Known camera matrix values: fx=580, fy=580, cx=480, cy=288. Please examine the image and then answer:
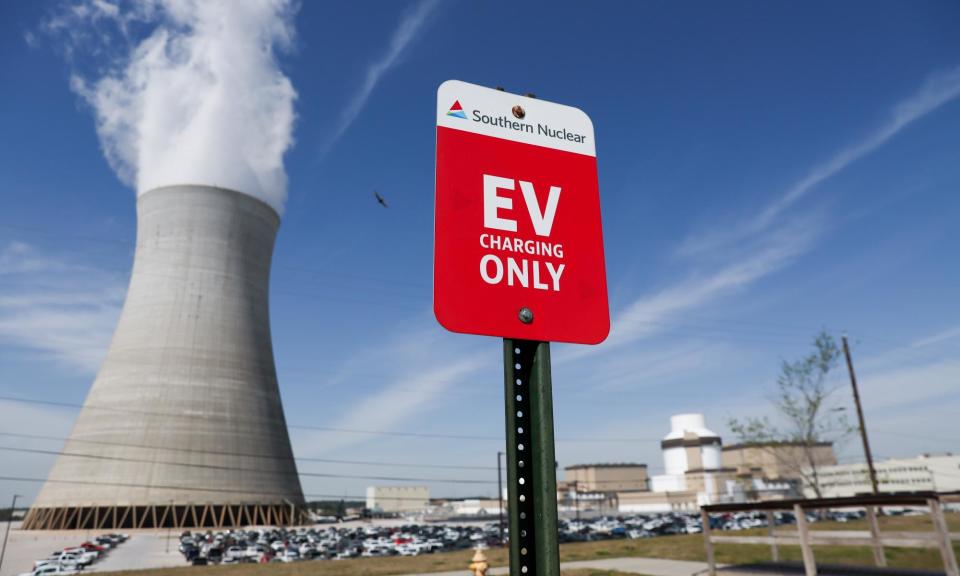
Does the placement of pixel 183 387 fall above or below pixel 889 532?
above

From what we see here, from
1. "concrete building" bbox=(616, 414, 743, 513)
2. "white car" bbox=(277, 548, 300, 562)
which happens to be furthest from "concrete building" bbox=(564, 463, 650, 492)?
"white car" bbox=(277, 548, 300, 562)

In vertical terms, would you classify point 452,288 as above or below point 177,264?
below

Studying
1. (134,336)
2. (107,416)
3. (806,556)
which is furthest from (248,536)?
(806,556)

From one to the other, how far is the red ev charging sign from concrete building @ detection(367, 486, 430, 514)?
Answer: 104128 millimetres

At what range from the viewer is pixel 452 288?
150cm

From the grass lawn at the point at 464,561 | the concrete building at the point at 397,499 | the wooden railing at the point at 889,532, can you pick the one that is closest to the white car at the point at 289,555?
the grass lawn at the point at 464,561

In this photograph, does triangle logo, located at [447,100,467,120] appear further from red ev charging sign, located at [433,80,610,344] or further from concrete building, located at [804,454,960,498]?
concrete building, located at [804,454,960,498]

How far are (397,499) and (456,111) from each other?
10717cm

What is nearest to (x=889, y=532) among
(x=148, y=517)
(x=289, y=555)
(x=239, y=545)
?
(x=289, y=555)

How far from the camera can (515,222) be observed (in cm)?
162

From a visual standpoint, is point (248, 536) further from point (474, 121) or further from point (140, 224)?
point (474, 121)

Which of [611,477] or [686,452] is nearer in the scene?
[686,452]

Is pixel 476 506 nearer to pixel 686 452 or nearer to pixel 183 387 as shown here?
pixel 686 452

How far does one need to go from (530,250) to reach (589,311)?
24 centimetres
